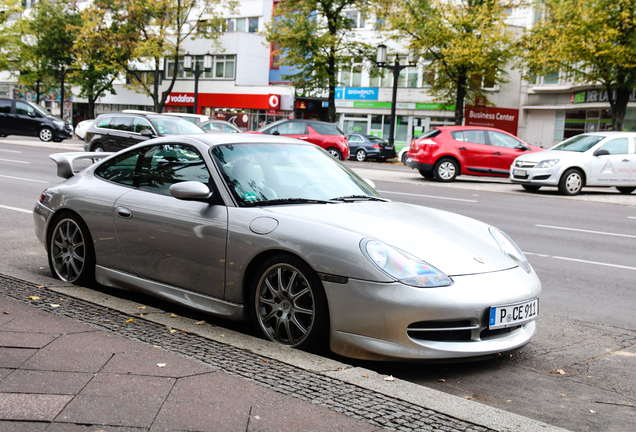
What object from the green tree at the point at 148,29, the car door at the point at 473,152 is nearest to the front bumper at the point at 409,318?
the car door at the point at 473,152

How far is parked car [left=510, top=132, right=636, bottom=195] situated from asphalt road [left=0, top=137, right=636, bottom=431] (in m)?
2.36

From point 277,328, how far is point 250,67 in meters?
53.2

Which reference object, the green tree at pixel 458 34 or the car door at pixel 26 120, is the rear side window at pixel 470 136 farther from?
the car door at pixel 26 120

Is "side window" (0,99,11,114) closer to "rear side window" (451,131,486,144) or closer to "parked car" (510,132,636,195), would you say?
"rear side window" (451,131,486,144)

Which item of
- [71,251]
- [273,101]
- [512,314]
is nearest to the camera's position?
[512,314]

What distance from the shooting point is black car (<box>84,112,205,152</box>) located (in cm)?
1852

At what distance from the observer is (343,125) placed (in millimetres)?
51000

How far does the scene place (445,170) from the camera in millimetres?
19938

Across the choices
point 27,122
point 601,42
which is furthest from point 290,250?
point 27,122

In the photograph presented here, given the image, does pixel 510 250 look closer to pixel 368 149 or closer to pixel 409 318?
pixel 409 318

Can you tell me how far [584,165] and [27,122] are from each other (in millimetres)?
25467

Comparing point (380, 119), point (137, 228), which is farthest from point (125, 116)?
point (380, 119)

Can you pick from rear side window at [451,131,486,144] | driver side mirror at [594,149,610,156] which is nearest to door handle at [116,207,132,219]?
driver side mirror at [594,149,610,156]

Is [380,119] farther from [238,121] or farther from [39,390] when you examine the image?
[39,390]
